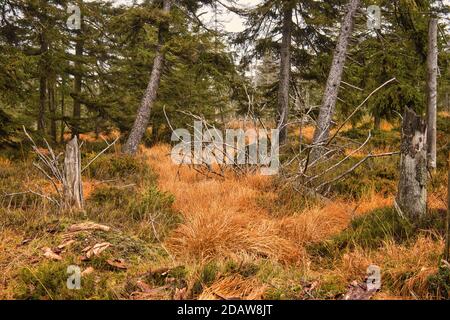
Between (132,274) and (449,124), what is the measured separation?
410 inches

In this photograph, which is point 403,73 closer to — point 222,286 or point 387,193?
point 387,193

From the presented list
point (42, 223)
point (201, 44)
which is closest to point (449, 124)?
point (201, 44)

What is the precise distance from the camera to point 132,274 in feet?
10.9

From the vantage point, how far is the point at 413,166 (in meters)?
4.09

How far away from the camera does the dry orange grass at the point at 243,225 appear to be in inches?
153

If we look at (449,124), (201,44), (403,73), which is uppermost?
(201,44)

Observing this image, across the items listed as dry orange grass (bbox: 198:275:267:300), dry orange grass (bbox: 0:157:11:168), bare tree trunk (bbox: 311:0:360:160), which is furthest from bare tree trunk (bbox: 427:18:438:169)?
dry orange grass (bbox: 0:157:11:168)

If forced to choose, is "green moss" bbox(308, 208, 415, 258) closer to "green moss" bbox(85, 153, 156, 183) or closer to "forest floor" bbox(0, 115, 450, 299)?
"forest floor" bbox(0, 115, 450, 299)

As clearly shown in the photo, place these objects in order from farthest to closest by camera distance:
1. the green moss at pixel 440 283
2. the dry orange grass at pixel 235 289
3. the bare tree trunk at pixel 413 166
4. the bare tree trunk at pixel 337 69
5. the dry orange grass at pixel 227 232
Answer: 1. the bare tree trunk at pixel 337 69
2. the bare tree trunk at pixel 413 166
3. the dry orange grass at pixel 227 232
4. the dry orange grass at pixel 235 289
5. the green moss at pixel 440 283

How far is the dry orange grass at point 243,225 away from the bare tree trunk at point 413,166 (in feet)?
2.52

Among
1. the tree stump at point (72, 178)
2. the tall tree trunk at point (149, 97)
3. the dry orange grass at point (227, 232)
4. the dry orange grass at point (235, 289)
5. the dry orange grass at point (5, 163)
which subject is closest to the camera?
the dry orange grass at point (235, 289)

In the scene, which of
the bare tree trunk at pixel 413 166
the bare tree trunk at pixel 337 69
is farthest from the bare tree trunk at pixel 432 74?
the bare tree trunk at pixel 413 166

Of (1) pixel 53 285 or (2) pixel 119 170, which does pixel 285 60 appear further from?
(1) pixel 53 285

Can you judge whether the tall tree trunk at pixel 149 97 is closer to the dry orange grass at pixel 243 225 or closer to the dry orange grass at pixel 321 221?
the dry orange grass at pixel 243 225
